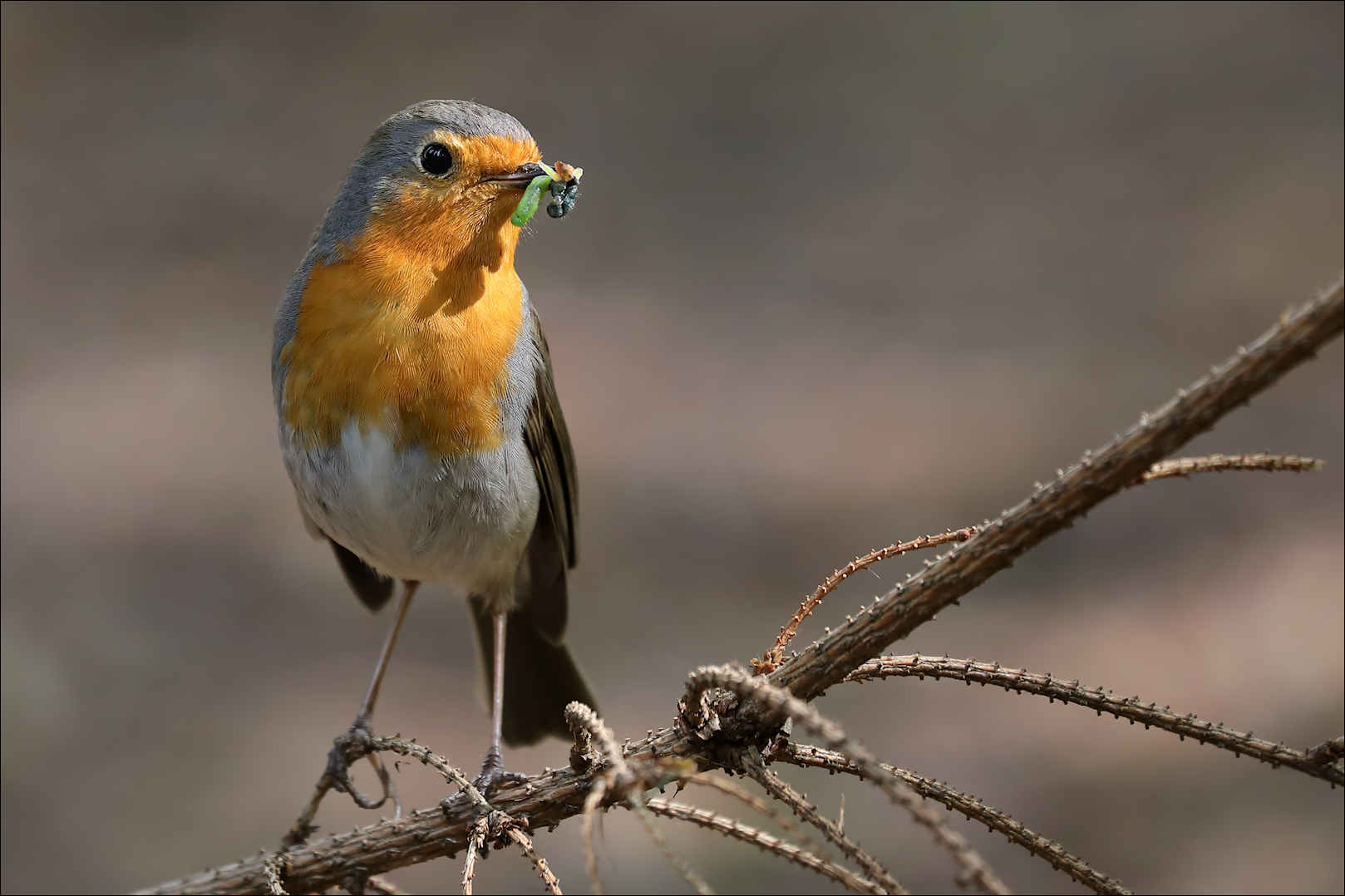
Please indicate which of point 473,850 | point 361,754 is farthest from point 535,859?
point 361,754

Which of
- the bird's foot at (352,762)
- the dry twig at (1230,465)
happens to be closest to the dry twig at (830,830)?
the dry twig at (1230,465)

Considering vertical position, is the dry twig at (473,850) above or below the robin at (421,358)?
below

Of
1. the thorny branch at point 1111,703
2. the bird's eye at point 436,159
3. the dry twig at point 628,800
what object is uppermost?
the bird's eye at point 436,159

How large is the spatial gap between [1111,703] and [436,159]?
5.11 feet

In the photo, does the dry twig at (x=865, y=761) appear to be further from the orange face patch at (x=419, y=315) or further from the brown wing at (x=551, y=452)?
the brown wing at (x=551, y=452)

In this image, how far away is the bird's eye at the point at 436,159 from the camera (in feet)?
7.45

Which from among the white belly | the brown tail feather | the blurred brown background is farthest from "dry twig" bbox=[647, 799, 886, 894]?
the blurred brown background

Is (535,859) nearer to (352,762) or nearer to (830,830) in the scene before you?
(830,830)

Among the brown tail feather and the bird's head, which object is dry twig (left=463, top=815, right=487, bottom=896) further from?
the brown tail feather

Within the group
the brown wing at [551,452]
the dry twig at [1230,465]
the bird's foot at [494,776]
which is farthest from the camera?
the brown wing at [551,452]

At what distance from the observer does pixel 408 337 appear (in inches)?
89.1

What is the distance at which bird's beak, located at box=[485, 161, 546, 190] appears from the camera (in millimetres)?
2215

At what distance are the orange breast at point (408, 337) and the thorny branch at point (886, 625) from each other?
2.49 feet

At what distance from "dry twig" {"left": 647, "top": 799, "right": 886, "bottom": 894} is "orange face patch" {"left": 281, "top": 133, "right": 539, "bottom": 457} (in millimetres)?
933
